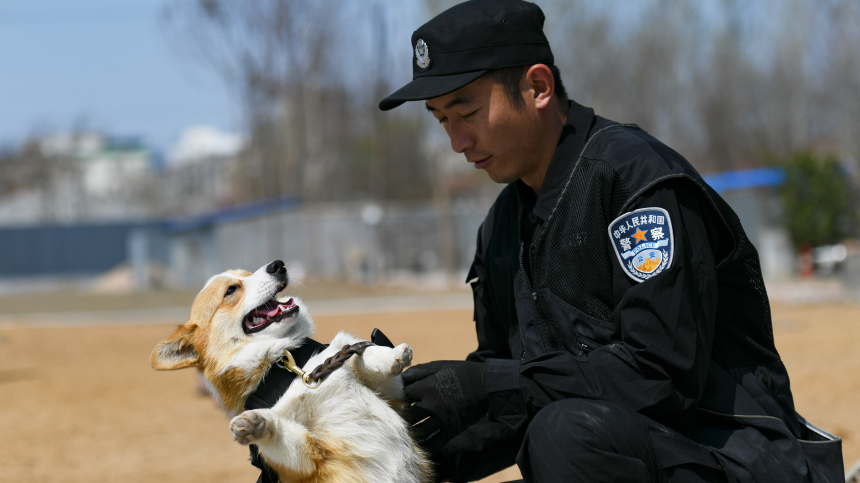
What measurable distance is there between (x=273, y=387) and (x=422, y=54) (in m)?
1.26

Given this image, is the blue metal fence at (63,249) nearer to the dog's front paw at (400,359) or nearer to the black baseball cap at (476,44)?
the dog's front paw at (400,359)

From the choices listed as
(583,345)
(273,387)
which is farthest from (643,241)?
(273,387)

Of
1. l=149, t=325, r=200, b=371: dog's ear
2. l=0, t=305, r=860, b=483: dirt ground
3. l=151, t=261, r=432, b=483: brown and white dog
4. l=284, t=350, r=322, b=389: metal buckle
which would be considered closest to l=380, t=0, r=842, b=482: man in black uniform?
l=151, t=261, r=432, b=483: brown and white dog

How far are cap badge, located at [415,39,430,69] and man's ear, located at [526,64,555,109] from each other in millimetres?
322

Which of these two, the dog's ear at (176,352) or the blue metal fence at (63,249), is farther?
the blue metal fence at (63,249)

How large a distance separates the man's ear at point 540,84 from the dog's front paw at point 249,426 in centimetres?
129

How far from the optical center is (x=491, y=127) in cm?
235

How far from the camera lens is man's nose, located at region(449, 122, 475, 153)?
240 centimetres

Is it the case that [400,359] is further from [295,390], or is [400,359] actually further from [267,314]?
[267,314]

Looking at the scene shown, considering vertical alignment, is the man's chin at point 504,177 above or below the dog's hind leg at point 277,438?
above

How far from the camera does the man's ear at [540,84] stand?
2.32 m

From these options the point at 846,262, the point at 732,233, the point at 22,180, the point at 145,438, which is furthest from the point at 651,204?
the point at 22,180

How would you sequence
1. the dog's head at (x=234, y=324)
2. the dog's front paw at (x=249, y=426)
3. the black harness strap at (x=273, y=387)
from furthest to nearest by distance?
1. the dog's head at (x=234, y=324)
2. the black harness strap at (x=273, y=387)
3. the dog's front paw at (x=249, y=426)

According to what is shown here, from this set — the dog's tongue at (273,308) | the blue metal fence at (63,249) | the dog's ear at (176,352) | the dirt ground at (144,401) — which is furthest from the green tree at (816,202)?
the blue metal fence at (63,249)
